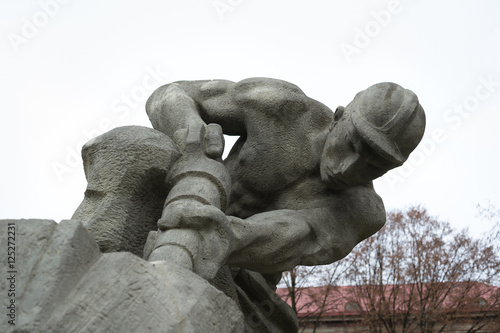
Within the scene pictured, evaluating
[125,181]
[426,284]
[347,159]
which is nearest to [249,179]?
[347,159]

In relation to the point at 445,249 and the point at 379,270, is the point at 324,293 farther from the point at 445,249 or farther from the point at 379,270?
the point at 445,249

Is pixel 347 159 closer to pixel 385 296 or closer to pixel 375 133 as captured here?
pixel 375 133

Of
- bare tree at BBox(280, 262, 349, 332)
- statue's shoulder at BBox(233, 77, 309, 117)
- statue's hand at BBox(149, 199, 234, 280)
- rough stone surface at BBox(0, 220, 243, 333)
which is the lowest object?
bare tree at BBox(280, 262, 349, 332)

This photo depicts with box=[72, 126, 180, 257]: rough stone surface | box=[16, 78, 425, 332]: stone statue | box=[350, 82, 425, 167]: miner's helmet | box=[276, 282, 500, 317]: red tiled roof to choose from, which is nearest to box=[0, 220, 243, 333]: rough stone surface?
box=[16, 78, 425, 332]: stone statue

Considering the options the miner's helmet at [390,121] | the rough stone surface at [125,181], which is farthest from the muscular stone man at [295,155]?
the rough stone surface at [125,181]

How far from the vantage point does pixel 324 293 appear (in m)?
13.3

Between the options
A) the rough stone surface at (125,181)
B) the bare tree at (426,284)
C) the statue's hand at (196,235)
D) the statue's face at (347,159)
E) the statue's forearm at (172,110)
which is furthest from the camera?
the bare tree at (426,284)

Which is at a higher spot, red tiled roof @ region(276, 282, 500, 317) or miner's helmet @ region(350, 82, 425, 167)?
miner's helmet @ region(350, 82, 425, 167)

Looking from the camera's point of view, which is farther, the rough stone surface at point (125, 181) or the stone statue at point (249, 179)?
the rough stone surface at point (125, 181)

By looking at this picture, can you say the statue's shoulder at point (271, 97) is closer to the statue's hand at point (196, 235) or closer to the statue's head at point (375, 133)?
the statue's head at point (375, 133)

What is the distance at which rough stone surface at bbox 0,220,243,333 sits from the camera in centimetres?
164

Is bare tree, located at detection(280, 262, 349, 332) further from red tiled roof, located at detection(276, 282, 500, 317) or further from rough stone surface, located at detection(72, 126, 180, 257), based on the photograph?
rough stone surface, located at detection(72, 126, 180, 257)

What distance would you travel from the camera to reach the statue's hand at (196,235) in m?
2.27

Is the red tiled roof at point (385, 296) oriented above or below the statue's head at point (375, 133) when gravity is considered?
below
